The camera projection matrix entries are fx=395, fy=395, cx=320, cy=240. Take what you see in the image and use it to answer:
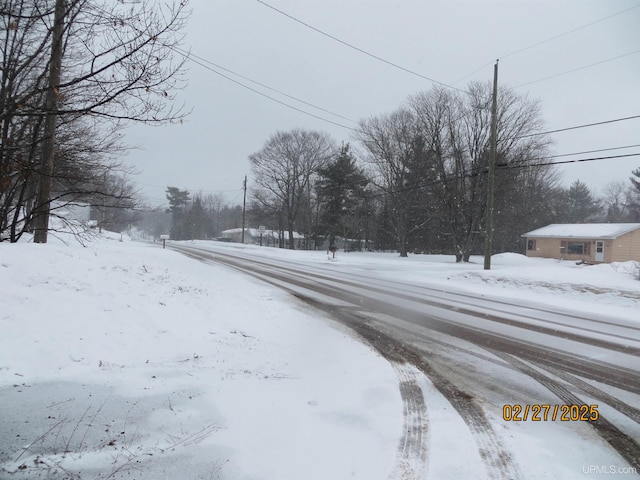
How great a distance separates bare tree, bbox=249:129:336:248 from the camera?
5222 cm

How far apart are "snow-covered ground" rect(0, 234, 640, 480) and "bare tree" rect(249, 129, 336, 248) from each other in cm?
4531

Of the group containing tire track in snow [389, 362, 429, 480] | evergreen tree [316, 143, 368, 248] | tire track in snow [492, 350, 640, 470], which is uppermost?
evergreen tree [316, 143, 368, 248]

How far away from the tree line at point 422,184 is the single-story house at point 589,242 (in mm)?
4062

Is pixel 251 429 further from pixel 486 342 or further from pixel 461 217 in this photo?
pixel 461 217

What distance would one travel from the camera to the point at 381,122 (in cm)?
3966

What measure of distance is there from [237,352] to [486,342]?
419 cm

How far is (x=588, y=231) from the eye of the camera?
39.0 meters

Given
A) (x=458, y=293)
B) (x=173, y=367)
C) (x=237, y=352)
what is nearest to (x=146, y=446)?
(x=173, y=367)

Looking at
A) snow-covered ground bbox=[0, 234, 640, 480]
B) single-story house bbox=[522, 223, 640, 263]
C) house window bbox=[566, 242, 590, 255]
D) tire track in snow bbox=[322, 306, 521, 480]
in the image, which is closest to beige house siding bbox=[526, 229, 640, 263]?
single-story house bbox=[522, 223, 640, 263]

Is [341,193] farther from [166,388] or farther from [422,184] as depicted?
[166,388]

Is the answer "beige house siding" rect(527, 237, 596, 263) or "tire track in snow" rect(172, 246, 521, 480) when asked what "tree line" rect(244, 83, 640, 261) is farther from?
"tire track in snow" rect(172, 246, 521, 480)

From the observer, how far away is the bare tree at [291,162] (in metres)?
52.2

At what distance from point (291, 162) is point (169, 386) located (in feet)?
162

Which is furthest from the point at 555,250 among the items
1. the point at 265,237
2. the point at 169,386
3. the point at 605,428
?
the point at 265,237
